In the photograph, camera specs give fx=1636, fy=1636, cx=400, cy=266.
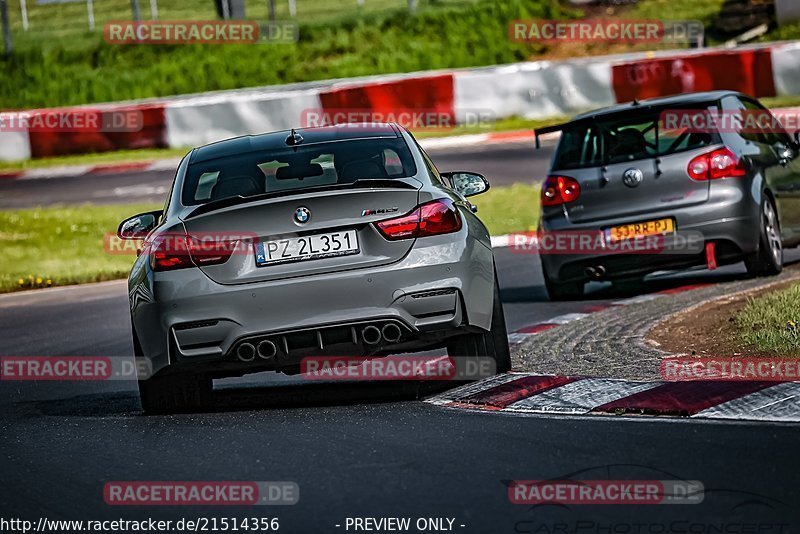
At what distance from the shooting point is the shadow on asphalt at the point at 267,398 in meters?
8.48

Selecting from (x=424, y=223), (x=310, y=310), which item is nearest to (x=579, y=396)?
(x=424, y=223)

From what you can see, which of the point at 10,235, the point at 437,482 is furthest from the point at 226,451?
the point at 10,235

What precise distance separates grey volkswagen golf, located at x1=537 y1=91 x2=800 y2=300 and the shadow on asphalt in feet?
13.1

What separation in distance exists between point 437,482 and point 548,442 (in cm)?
82

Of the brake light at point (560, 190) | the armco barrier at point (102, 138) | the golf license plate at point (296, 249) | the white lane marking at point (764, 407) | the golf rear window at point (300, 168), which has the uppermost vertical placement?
the golf rear window at point (300, 168)

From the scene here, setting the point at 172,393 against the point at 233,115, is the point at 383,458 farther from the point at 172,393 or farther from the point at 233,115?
the point at 233,115

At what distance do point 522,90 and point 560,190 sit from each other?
692 inches

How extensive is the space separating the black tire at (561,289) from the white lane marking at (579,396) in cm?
496

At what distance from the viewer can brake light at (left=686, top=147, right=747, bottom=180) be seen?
40.9 ft

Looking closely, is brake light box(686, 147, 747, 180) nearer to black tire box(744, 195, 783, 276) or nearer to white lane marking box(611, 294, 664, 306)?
black tire box(744, 195, 783, 276)

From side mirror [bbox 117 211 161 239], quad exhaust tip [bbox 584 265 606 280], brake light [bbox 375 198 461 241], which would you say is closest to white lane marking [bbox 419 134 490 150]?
quad exhaust tip [bbox 584 265 606 280]

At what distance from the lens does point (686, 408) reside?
287 inches

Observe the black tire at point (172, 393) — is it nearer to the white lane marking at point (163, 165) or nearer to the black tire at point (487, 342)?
the black tire at point (487, 342)

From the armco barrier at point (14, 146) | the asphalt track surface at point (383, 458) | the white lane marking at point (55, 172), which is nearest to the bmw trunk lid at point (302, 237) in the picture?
the asphalt track surface at point (383, 458)
